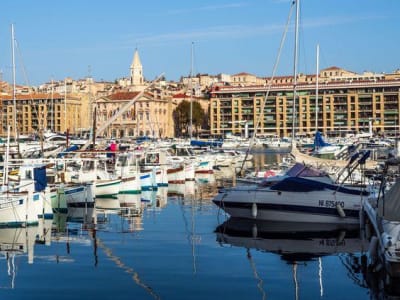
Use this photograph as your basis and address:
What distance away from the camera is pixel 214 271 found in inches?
677

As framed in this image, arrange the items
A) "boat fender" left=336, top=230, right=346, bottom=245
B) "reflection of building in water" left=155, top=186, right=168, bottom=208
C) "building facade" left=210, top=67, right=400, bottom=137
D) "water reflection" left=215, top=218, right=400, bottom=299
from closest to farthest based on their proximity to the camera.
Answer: "water reflection" left=215, top=218, right=400, bottom=299
"boat fender" left=336, top=230, right=346, bottom=245
"reflection of building in water" left=155, top=186, right=168, bottom=208
"building facade" left=210, top=67, right=400, bottom=137

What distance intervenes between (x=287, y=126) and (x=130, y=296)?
13137cm

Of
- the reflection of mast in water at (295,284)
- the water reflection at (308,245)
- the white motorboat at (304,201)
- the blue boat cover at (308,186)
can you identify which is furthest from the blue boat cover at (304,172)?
the reflection of mast in water at (295,284)

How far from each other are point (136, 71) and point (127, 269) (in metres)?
166

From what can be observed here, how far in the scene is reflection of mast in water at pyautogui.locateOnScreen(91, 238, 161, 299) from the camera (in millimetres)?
15156

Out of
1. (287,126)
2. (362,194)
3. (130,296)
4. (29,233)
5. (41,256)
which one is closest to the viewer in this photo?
(130,296)

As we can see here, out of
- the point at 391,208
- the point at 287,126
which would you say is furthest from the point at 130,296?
the point at 287,126

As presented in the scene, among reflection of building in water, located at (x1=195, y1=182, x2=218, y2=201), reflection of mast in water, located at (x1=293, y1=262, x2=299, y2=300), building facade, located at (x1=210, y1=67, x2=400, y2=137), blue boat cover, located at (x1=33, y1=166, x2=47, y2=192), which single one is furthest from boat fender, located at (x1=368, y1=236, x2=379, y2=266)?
building facade, located at (x1=210, y1=67, x2=400, y2=137)

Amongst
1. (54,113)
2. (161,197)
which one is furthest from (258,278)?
(54,113)

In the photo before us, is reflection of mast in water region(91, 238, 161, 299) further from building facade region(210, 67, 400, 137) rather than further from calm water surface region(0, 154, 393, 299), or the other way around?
building facade region(210, 67, 400, 137)

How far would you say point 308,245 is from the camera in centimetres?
2102

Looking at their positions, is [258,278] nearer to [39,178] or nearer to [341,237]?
[341,237]

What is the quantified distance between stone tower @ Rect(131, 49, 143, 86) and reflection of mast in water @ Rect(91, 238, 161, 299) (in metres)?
160

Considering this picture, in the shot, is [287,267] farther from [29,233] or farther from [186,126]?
[186,126]
